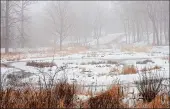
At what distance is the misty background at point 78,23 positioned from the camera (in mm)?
47531

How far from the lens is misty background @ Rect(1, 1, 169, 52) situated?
4753 cm

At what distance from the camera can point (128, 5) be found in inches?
2418

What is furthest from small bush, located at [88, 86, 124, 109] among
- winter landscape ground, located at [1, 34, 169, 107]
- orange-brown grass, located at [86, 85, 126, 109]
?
winter landscape ground, located at [1, 34, 169, 107]

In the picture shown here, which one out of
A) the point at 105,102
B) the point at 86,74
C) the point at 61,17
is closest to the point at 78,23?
the point at 61,17

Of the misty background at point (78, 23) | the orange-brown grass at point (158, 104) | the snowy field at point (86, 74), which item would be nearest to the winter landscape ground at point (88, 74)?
the snowy field at point (86, 74)

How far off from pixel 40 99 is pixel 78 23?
67.2 metres

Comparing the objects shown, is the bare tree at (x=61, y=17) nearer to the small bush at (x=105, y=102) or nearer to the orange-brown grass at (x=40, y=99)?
the orange-brown grass at (x=40, y=99)

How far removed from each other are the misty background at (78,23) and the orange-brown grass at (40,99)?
1264 inches

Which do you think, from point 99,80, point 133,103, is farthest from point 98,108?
point 99,80

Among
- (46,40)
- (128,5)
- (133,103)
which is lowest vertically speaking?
(133,103)

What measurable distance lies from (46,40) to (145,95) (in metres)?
66.8

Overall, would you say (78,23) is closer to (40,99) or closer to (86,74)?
(86,74)

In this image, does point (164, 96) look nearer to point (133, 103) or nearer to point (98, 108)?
point (133, 103)

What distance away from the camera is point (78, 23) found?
240ft
